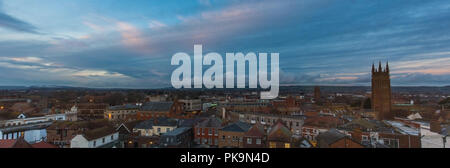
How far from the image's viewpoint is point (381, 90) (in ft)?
110

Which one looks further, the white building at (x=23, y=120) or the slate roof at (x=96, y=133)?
the white building at (x=23, y=120)

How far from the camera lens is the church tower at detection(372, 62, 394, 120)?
32.5m

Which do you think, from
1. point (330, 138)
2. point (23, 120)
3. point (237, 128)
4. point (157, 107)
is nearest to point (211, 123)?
point (237, 128)

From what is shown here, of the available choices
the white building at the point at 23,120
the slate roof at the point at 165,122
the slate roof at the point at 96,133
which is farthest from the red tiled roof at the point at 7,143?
the white building at the point at 23,120

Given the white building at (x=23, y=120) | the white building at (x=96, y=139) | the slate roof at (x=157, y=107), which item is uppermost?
the slate roof at (x=157, y=107)

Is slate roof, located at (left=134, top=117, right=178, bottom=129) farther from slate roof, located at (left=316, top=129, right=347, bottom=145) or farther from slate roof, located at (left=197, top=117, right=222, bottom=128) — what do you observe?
slate roof, located at (left=316, top=129, right=347, bottom=145)

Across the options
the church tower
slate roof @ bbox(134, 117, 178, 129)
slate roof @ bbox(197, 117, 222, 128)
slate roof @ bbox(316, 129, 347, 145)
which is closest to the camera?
slate roof @ bbox(316, 129, 347, 145)

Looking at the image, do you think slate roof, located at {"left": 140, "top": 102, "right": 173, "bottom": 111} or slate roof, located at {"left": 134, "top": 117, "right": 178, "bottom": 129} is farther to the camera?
slate roof, located at {"left": 140, "top": 102, "right": 173, "bottom": 111}

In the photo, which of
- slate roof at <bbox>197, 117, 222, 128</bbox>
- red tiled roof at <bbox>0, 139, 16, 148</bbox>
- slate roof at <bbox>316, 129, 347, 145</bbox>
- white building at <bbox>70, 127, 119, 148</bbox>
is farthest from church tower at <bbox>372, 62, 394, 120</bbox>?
red tiled roof at <bbox>0, 139, 16, 148</bbox>

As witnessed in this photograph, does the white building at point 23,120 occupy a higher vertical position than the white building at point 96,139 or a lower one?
lower

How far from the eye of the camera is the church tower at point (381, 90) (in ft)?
107

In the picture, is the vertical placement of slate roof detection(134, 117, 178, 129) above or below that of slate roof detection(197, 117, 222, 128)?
below

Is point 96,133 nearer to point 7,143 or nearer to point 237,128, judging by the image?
point 7,143

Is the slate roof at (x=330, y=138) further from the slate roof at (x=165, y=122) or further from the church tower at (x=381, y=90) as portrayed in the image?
the church tower at (x=381, y=90)
